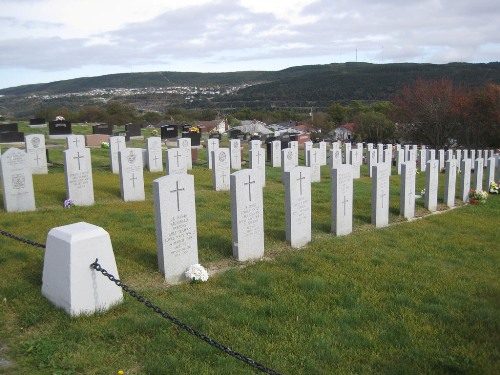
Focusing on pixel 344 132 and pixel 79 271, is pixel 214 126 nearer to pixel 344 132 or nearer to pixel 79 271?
pixel 344 132

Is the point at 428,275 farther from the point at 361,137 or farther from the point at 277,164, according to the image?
the point at 361,137

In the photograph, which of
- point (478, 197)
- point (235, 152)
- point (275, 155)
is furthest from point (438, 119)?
point (478, 197)

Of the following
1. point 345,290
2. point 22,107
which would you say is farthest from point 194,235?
point 22,107

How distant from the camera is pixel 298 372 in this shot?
4.11 meters

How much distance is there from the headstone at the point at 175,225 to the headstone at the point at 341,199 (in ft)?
11.3

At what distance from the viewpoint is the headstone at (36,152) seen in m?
15.9

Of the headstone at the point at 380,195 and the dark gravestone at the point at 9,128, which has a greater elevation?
the dark gravestone at the point at 9,128

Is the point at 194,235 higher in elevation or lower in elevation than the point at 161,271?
higher

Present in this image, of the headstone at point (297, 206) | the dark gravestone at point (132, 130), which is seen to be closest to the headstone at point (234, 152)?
the headstone at point (297, 206)

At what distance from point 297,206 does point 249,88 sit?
107681 mm

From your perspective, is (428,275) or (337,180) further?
(337,180)

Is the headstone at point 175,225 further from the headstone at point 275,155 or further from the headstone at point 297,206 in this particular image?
the headstone at point 275,155

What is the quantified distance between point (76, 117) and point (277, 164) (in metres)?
29.8

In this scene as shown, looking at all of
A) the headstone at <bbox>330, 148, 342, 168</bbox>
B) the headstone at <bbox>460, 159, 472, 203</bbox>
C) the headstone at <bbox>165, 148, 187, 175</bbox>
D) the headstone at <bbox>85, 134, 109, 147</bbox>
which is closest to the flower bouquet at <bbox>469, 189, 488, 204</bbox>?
the headstone at <bbox>460, 159, 472, 203</bbox>
